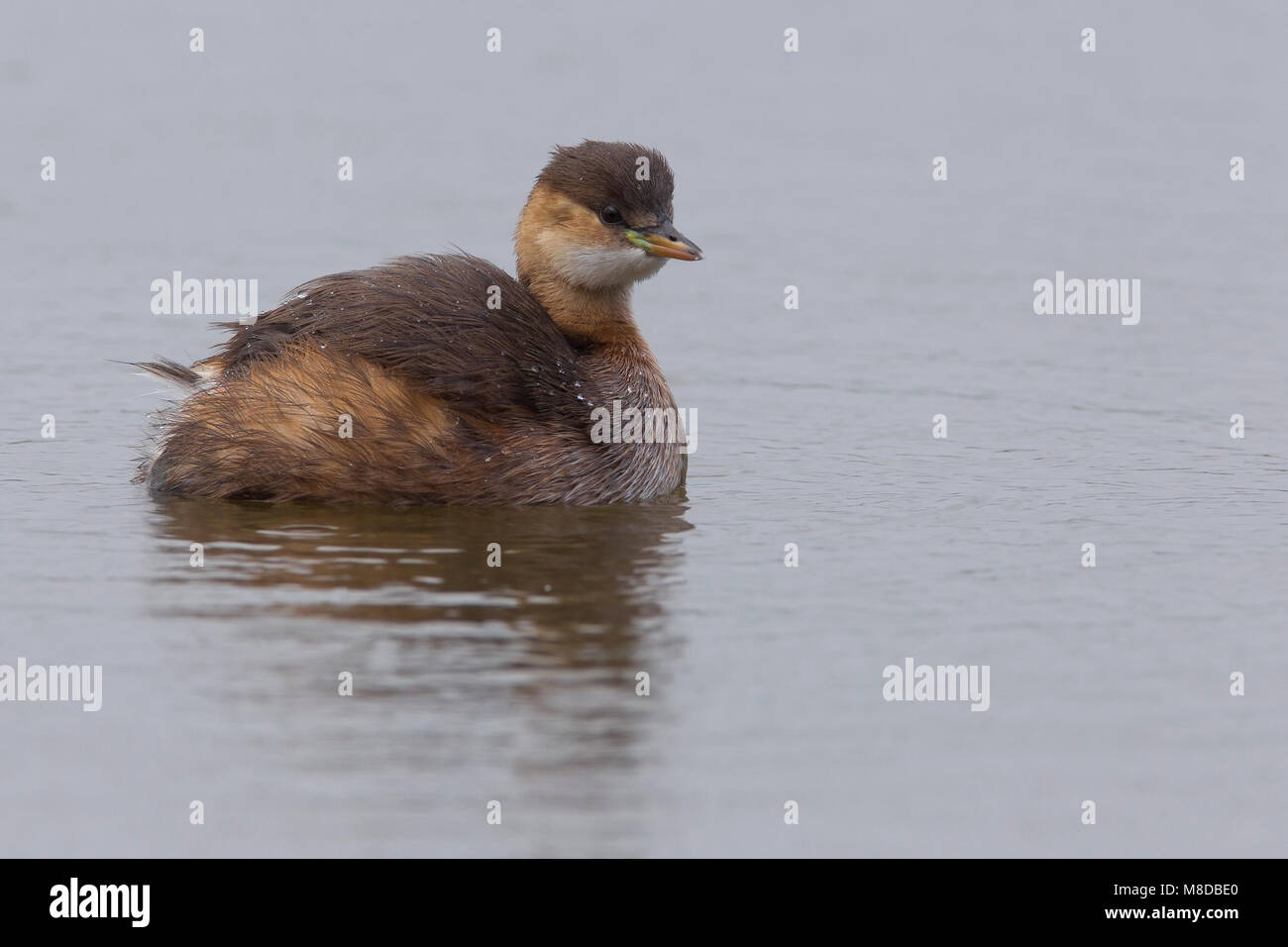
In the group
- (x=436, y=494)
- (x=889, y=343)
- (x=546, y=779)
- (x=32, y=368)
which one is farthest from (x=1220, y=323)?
(x=546, y=779)

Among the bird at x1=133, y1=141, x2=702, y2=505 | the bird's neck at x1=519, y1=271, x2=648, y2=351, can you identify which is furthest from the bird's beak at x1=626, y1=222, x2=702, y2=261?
the bird's neck at x1=519, y1=271, x2=648, y2=351

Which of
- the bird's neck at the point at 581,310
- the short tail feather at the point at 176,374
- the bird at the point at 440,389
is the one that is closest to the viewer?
the bird at the point at 440,389

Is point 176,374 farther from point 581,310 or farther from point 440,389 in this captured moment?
point 581,310

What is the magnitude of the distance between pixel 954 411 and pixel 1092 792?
6.65 meters

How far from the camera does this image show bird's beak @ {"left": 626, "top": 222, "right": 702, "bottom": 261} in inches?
464

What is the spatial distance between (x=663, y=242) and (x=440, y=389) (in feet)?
5.24

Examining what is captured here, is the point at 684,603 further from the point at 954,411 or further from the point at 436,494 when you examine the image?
the point at 954,411

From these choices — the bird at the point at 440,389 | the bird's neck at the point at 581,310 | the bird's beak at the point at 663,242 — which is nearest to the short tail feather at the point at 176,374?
the bird at the point at 440,389

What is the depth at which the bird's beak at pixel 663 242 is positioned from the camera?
38.7 ft

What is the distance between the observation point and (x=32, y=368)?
14.7m

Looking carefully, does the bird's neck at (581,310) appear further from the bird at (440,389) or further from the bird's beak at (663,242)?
the bird's beak at (663,242)

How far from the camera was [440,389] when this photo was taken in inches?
440

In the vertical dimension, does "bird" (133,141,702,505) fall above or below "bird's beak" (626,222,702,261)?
below

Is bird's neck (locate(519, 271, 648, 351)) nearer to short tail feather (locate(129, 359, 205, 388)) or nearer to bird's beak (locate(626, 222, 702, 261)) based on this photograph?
bird's beak (locate(626, 222, 702, 261))
